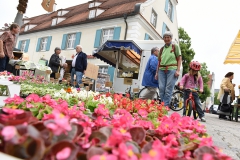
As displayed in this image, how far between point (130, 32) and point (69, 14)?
10.6m

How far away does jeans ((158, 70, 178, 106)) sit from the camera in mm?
4867

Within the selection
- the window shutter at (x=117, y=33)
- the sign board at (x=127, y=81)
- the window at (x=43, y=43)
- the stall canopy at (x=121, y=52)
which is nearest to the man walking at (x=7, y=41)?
the stall canopy at (x=121, y=52)

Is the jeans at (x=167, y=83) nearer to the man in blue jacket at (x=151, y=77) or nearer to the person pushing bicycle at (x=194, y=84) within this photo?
the person pushing bicycle at (x=194, y=84)

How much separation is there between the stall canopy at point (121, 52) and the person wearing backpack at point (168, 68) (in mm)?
4494

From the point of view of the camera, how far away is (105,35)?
59.5ft

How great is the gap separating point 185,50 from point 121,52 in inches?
706

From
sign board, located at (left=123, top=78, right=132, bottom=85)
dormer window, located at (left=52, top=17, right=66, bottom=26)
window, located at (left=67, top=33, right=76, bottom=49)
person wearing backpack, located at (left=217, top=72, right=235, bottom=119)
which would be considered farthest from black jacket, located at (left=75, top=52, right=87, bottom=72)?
dormer window, located at (left=52, top=17, right=66, bottom=26)

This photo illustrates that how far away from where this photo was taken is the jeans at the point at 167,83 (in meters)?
4.87

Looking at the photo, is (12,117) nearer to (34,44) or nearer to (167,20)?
(167,20)

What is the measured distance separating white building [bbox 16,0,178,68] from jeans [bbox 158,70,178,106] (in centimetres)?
1130

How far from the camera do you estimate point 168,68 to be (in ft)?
16.3

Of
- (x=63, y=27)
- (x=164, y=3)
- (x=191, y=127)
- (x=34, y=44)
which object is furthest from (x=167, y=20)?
(x=191, y=127)

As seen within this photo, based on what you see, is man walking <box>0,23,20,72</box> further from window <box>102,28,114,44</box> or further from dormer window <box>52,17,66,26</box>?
dormer window <box>52,17,66,26</box>

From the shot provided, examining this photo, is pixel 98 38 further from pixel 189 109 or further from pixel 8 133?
pixel 8 133
